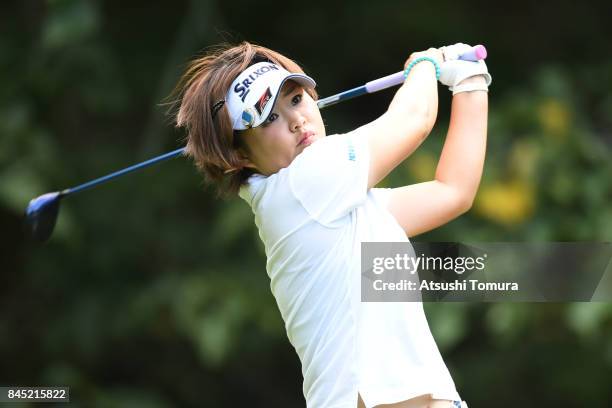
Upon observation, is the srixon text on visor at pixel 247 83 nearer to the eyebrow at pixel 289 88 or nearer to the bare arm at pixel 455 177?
the eyebrow at pixel 289 88

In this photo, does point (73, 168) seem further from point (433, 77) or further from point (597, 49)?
point (433, 77)

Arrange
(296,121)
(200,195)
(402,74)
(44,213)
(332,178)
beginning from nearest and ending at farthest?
(332,178) < (296,121) < (402,74) < (44,213) < (200,195)

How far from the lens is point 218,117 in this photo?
2.54 meters

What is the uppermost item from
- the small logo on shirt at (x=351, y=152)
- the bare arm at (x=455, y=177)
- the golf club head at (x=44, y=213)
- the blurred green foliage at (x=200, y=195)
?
the small logo on shirt at (x=351, y=152)

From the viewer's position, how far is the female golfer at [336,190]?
233 centimetres

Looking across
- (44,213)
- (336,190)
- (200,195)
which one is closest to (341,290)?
(336,190)

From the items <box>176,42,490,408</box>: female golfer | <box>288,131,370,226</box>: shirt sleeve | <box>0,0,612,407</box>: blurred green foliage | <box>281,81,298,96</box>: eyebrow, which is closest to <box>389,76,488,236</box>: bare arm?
<box>176,42,490,408</box>: female golfer

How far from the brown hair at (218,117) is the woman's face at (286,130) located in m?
0.05

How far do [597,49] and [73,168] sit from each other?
2940mm

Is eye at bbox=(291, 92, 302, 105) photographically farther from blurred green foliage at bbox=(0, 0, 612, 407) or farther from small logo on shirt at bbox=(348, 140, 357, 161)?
blurred green foliage at bbox=(0, 0, 612, 407)

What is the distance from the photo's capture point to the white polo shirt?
232cm

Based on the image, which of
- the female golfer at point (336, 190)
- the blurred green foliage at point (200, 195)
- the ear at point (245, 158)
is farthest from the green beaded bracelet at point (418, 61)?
the blurred green foliage at point (200, 195)

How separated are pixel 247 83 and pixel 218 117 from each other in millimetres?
101

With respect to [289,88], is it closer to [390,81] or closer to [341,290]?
[390,81]
